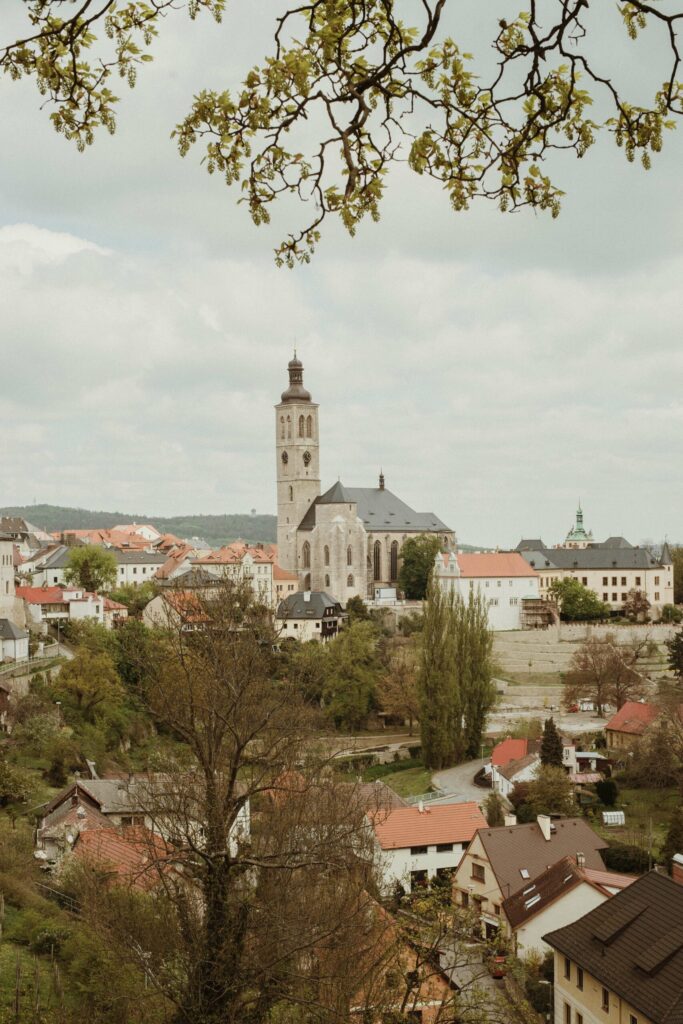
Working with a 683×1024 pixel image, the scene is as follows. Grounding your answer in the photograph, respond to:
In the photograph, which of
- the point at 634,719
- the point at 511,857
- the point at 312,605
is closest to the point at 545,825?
the point at 511,857

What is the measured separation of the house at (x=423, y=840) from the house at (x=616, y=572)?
132ft

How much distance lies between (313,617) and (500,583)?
1255 cm

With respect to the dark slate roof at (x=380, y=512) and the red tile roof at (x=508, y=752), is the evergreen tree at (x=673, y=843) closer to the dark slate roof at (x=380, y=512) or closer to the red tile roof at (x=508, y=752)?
the red tile roof at (x=508, y=752)

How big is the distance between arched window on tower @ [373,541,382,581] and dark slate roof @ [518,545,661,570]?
416 inches

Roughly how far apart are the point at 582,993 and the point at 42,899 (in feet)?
32.3

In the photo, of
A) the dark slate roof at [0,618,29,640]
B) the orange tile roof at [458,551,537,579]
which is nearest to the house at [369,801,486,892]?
the dark slate roof at [0,618,29,640]

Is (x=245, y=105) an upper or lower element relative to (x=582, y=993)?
upper

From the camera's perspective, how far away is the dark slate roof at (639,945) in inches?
561

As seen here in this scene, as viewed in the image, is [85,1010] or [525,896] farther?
[525,896]

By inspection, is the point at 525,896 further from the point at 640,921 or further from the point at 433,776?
the point at 433,776

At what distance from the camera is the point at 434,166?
4.65m

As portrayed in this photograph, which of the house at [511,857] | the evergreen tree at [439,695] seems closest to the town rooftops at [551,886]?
the house at [511,857]

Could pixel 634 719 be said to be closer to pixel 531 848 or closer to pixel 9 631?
pixel 531 848

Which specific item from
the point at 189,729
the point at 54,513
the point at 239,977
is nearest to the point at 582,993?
the point at 239,977
